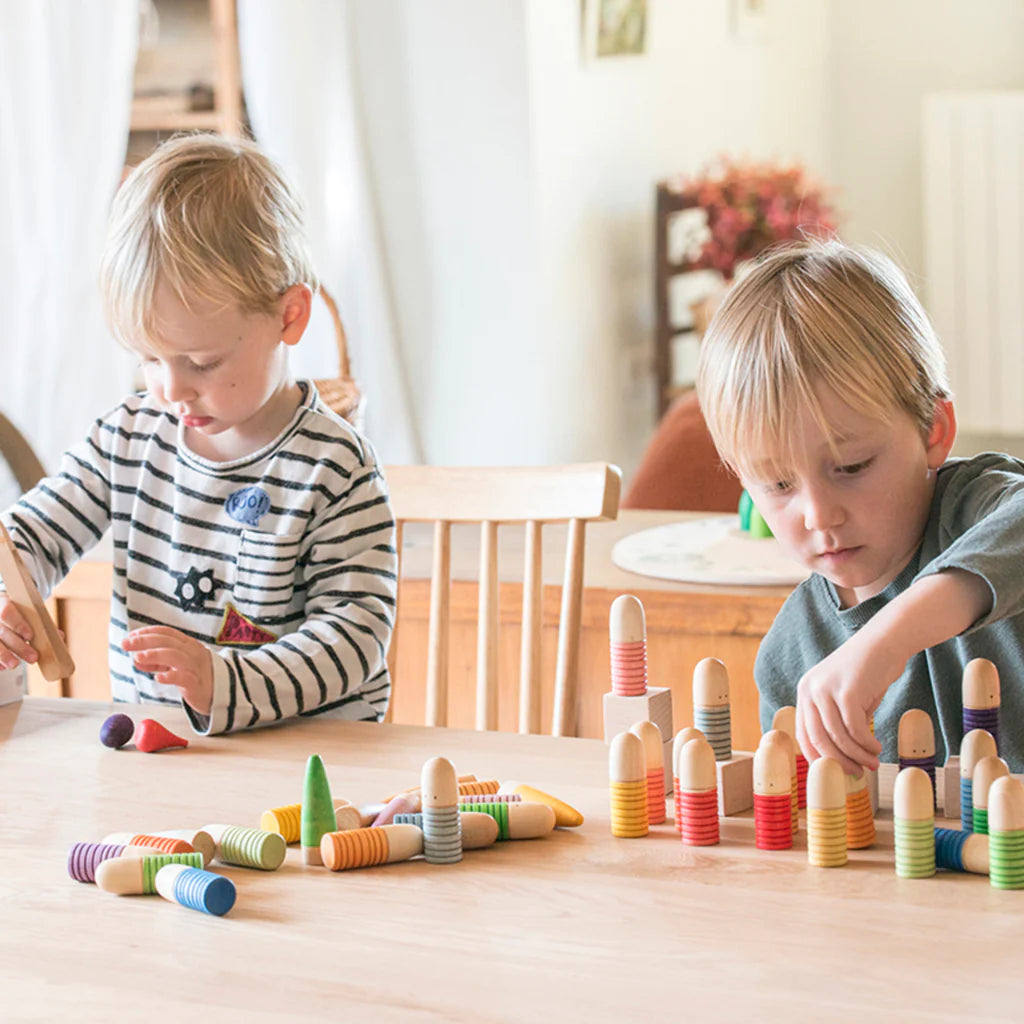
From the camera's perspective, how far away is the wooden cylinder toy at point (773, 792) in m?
0.83

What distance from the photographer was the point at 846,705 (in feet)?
2.80

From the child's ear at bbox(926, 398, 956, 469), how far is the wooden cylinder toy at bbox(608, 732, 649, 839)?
1.16ft

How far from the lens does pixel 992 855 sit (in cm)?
77

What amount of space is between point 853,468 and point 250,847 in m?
0.47

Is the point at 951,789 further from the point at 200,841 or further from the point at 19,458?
the point at 19,458

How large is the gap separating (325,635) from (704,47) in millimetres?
3090

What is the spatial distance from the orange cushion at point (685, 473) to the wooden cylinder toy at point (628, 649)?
5.42ft

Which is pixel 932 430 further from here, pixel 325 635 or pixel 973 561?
pixel 325 635

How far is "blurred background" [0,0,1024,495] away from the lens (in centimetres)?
304

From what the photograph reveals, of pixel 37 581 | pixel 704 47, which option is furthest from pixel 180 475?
pixel 704 47

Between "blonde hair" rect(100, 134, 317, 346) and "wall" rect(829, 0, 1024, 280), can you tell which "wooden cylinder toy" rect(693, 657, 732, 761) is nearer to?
"blonde hair" rect(100, 134, 317, 346)

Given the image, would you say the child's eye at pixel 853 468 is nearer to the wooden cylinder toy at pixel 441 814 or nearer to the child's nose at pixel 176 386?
the wooden cylinder toy at pixel 441 814

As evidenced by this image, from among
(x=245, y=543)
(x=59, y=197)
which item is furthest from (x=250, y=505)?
(x=59, y=197)

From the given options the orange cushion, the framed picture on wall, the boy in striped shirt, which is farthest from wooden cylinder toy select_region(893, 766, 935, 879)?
the framed picture on wall
